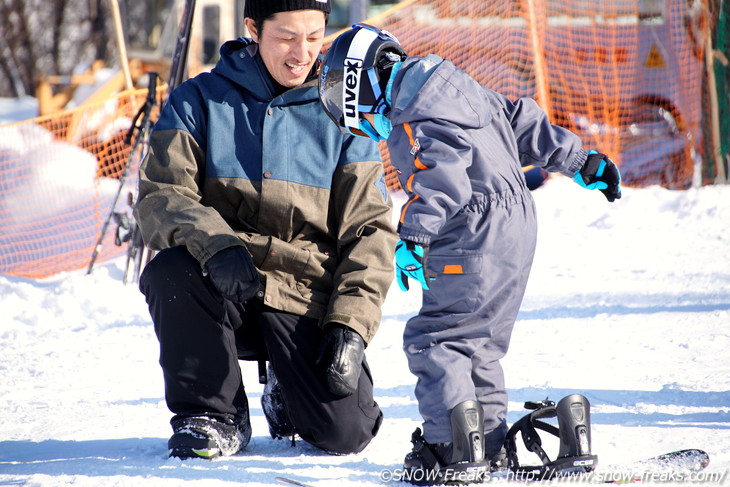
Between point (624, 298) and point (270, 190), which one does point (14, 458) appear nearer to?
point (270, 190)

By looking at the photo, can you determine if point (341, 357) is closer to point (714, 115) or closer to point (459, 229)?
point (459, 229)

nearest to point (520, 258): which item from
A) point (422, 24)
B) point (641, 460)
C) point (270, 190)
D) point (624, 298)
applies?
point (641, 460)

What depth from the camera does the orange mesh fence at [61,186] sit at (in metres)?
6.25

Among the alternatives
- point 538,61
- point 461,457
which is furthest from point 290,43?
point 538,61

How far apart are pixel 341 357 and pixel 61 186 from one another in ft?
21.3

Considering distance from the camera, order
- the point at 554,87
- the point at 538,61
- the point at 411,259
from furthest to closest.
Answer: the point at 554,87, the point at 538,61, the point at 411,259

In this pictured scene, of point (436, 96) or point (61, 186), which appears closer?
point (436, 96)

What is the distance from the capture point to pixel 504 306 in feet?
7.61

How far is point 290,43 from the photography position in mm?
2713

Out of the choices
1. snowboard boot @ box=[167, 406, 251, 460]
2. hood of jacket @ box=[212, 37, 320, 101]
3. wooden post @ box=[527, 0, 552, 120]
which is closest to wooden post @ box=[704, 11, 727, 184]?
wooden post @ box=[527, 0, 552, 120]

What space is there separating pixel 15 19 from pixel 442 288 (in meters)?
26.5

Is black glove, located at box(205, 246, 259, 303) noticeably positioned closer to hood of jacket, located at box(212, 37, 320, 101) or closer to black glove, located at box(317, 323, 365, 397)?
black glove, located at box(317, 323, 365, 397)

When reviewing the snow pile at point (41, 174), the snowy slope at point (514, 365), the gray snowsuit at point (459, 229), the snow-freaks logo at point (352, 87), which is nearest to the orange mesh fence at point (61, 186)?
the snow pile at point (41, 174)

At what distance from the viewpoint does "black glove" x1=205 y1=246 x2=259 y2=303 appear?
235 centimetres
